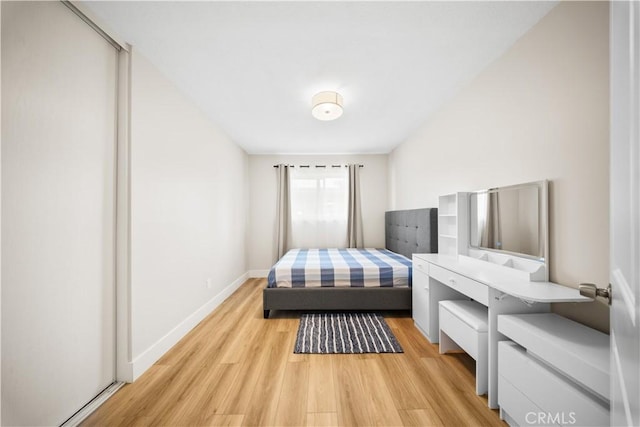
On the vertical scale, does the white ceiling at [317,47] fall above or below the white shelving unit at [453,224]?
above

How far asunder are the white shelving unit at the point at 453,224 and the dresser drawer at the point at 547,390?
1142 mm

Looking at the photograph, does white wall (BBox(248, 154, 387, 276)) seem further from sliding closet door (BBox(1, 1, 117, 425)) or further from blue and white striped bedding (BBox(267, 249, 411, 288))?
sliding closet door (BBox(1, 1, 117, 425))

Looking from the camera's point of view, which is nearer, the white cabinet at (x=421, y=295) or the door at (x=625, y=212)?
the door at (x=625, y=212)

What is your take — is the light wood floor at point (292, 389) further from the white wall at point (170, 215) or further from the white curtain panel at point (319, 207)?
the white curtain panel at point (319, 207)

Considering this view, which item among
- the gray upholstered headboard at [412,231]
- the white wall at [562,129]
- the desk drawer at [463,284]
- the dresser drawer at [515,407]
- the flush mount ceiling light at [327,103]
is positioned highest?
the flush mount ceiling light at [327,103]

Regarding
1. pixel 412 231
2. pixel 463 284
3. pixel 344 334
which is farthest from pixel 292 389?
pixel 412 231

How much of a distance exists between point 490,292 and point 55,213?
2.53m

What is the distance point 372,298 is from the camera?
9.82 feet

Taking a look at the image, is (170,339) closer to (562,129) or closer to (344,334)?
(344,334)

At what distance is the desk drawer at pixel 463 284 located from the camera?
1653 mm

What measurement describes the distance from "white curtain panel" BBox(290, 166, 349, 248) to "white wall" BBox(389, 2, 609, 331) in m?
3.00

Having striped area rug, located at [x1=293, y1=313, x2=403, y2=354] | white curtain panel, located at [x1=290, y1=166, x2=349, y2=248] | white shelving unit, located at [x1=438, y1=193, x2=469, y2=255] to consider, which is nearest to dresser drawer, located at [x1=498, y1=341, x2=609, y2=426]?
striped area rug, located at [x1=293, y1=313, x2=403, y2=354]

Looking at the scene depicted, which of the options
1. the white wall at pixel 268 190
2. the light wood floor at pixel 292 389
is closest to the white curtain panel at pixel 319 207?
the white wall at pixel 268 190

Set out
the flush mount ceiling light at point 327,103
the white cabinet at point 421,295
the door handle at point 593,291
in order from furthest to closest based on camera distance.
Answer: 1. the flush mount ceiling light at point 327,103
2. the white cabinet at point 421,295
3. the door handle at point 593,291
